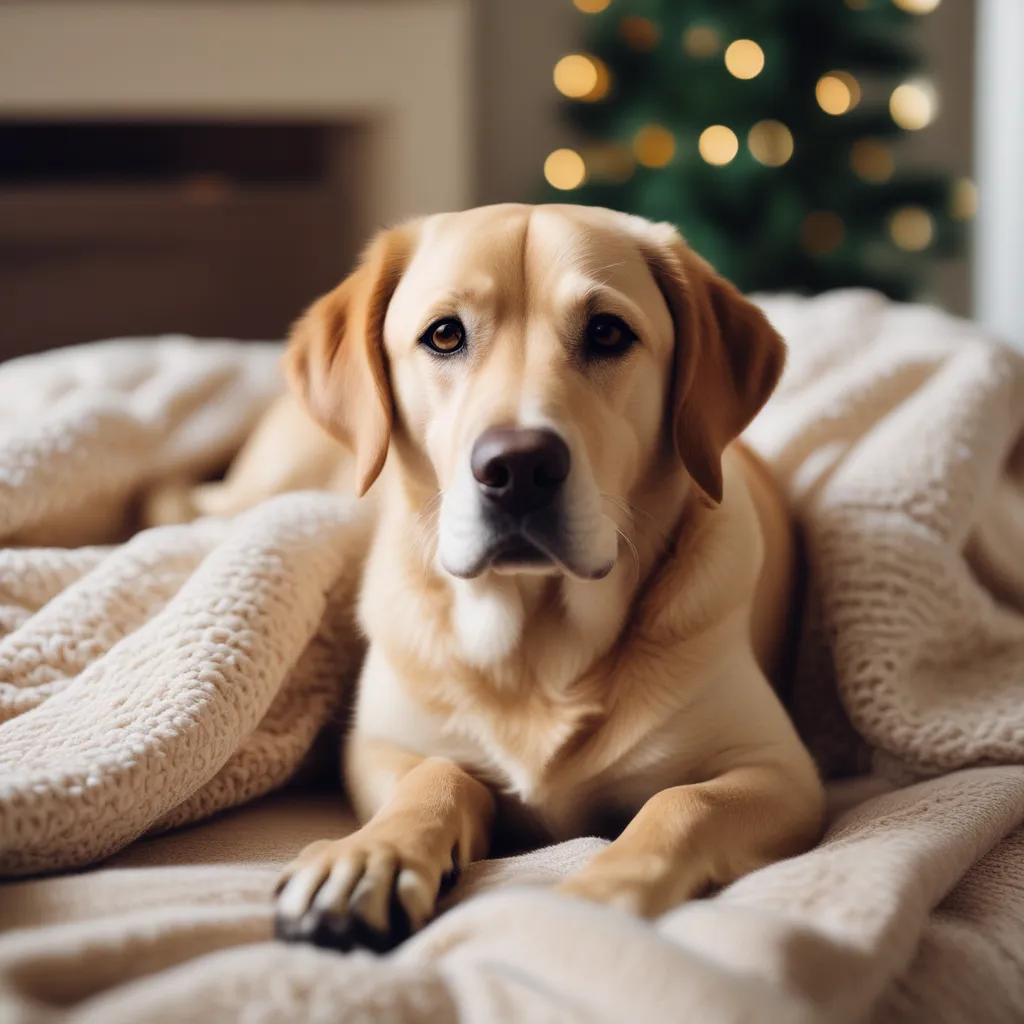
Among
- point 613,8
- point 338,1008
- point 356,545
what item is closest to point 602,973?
point 338,1008

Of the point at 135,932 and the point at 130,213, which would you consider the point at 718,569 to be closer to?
the point at 135,932

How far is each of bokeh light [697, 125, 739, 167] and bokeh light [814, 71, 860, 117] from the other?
361 millimetres

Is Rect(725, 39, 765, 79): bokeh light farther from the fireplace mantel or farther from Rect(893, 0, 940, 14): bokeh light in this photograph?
the fireplace mantel

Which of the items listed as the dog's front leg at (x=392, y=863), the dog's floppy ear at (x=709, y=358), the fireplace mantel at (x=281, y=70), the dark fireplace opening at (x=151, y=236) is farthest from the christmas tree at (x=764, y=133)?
the dog's front leg at (x=392, y=863)

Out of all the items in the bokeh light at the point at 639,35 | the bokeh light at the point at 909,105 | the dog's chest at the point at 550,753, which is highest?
the bokeh light at the point at 639,35

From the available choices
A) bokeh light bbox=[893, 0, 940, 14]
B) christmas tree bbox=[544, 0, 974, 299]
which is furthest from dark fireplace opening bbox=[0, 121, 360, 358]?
bokeh light bbox=[893, 0, 940, 14]

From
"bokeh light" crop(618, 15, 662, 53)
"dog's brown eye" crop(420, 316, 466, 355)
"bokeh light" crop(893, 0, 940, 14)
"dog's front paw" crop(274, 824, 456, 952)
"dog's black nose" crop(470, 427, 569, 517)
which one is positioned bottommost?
"dog's front paw" crop(274, 824, 456, 952)

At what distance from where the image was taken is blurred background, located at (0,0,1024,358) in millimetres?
3936

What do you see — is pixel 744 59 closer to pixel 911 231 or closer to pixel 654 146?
pixel 654 146

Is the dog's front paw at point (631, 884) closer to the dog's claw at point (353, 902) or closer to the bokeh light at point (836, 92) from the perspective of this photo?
the dog's claw at point (353, 902)

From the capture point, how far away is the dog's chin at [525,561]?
1262 mm

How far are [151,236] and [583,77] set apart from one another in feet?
5.65

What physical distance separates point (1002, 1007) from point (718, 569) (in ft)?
2.00

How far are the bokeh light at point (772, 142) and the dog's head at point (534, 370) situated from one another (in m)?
2.68
